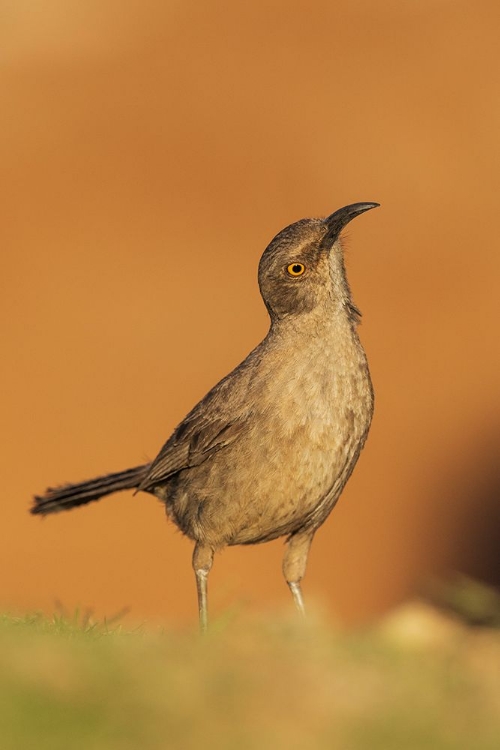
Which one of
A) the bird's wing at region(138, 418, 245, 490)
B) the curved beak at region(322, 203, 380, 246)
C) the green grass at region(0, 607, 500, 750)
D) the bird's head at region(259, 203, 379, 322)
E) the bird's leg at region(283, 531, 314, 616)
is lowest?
the bird's leg at region(283, 531, 314, 616)

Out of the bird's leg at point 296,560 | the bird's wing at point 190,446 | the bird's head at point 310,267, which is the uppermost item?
the bird's head at point 310,267

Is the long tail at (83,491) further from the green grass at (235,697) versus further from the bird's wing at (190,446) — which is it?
the green grass at (235,697)

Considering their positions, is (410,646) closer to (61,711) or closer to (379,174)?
(61,711)

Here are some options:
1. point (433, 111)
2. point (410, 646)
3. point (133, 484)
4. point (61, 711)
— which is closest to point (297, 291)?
point (133, 484)

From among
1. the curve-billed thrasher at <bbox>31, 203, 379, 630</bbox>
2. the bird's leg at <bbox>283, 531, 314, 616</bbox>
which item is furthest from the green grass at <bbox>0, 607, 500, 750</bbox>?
the bird's leg at <bbox>283, 531, 314, 616</bbox>

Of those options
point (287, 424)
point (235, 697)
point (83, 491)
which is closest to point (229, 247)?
point (83, 491)

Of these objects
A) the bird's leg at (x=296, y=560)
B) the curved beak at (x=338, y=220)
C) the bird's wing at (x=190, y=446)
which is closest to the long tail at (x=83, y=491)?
the bird's wing at (x=190, y=446)

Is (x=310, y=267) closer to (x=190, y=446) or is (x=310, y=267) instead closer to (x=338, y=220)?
(x=338, y=220)

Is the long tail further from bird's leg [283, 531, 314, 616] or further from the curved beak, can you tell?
the curved beak
